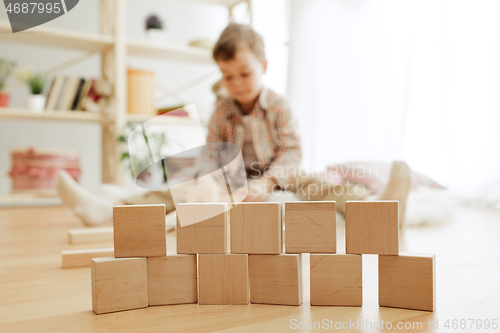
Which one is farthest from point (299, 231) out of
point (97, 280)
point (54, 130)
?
point (54, 130)

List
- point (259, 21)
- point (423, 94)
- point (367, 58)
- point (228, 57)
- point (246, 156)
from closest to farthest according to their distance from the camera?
point (228, 57) → point (246, 156) → point (423, 94) → point (367, 58) → point (259, 21)

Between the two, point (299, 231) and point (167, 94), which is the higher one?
point (167, 94)

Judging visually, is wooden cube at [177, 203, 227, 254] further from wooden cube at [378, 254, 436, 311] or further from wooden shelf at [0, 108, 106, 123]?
wooden shelf at [0, 108, 106, 123]

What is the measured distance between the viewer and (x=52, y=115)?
6.70 ft

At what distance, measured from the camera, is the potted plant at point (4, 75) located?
2.04m

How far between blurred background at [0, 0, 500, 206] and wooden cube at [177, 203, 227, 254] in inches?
60.5

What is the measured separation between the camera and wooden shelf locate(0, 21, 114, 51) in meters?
Answer: 1.98

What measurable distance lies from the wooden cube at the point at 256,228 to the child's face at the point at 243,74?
0.90 m

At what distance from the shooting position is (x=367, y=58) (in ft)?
6.75

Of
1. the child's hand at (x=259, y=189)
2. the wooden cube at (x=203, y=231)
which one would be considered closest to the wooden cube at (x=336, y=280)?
the wooden cube at (x=203, y=231)

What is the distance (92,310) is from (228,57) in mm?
1001

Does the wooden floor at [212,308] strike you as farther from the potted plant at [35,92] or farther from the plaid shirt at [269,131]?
the potted plant at [35,92]

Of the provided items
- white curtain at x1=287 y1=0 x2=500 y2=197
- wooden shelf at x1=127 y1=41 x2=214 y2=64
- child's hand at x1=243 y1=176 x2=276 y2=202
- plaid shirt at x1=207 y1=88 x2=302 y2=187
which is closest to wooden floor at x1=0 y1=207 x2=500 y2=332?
child's hand at x1=243 y1=176 x2=276 y2=202

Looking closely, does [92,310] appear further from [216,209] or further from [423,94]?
[423,94]
